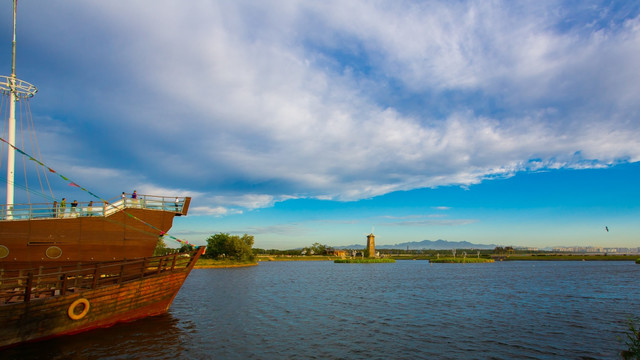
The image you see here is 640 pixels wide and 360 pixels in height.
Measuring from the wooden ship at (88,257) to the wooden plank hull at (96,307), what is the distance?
5 centimetres

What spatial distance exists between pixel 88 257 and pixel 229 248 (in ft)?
339

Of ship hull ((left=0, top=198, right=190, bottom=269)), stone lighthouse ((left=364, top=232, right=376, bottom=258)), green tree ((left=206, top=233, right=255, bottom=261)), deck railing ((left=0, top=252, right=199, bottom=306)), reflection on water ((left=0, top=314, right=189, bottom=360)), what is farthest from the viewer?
stone lighthouse ((left=364, top=232, right=376, bottom=258))

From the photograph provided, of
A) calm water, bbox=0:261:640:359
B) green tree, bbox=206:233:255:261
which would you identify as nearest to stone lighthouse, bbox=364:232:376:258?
green tree, bbox=206:233:255:261

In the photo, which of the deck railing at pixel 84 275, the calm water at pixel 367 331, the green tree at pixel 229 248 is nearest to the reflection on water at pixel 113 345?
the calm water at pixel 367 331

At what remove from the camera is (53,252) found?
23688mm

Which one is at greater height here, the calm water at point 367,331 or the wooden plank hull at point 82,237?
the wooden plank hull at point 82,237

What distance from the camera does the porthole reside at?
77.3 feet

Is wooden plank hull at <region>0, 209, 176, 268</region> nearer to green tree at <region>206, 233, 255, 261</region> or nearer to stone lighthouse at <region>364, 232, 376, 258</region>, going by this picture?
green tree at <region>206, 233, 255, 261</region>

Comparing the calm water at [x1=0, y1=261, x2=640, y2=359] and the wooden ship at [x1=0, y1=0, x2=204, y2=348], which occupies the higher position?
the wooden ship at [x1=0, y1=0, x2=204, y2=348]

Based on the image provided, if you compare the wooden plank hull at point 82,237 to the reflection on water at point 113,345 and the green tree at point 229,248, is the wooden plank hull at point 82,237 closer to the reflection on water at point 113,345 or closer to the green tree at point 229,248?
the reflection on water at point 113,345

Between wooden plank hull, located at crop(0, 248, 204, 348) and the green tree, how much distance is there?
324 feet

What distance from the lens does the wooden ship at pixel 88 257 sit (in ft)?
65.8

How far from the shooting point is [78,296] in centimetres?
1969

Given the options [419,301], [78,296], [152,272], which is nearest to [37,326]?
[78,296]
